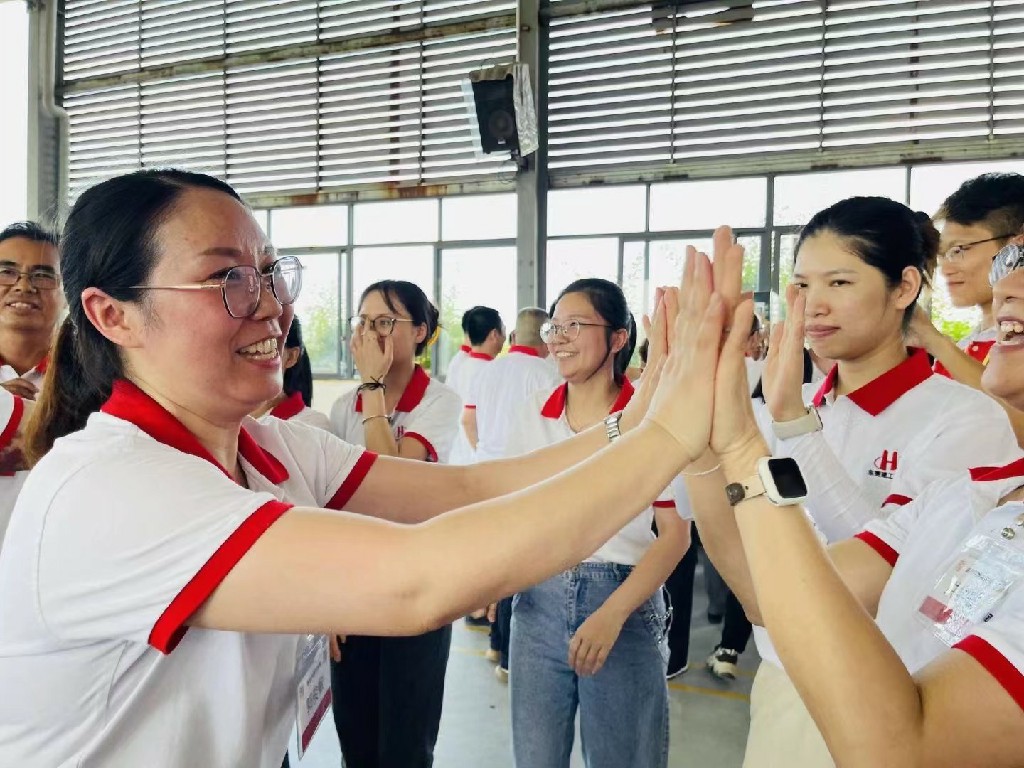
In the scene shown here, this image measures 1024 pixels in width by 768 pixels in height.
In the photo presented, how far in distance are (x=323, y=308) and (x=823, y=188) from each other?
507 centimetres

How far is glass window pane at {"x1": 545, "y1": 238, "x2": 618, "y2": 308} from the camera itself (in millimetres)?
7004

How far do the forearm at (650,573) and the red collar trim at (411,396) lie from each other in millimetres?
983

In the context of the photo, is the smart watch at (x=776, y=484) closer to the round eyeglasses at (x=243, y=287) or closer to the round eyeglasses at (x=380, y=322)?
the round eyeglasses at (x=243, y=287)

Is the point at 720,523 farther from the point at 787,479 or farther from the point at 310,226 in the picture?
the point at 310,226

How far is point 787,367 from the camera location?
4.41 feet

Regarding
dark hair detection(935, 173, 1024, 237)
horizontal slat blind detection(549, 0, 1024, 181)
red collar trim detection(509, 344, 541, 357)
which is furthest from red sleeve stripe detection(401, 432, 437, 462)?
horizontal slat blind detection(549, 0, 1024, 181)

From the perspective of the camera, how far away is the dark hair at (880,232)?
1.62 m

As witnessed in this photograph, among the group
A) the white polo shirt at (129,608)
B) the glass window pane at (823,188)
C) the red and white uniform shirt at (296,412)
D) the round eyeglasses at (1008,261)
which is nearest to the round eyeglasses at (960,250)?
the round eyeglasses at (1008,261)

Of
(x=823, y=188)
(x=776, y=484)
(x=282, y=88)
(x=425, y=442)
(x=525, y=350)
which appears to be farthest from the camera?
(x=282, y=88)

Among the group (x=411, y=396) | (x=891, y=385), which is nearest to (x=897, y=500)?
(x=891, y=385)

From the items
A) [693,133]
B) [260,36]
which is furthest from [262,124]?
[693,133]

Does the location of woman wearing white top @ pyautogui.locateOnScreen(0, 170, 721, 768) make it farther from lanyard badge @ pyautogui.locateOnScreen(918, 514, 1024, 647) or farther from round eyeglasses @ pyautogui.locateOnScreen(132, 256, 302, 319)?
lanyard badge @ pyautogui.locateOnScreen(918, 514, 1024, 647)

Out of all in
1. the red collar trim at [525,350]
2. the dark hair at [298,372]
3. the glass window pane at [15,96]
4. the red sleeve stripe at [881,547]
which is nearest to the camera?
the red sleeve stripe at [881,547]

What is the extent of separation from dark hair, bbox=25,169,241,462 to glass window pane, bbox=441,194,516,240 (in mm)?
6257
